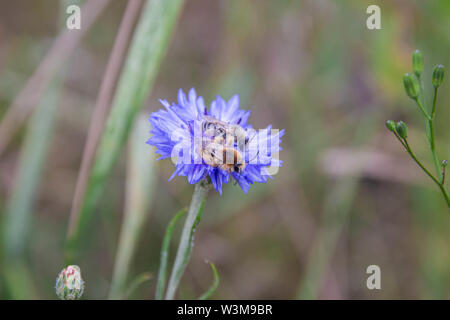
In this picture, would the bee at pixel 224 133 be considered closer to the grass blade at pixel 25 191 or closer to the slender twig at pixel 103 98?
the slender twig at pixel 103 98

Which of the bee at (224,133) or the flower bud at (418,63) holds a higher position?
the flower bud at (418,63)

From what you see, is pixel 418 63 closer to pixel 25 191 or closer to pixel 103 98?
pixel 103 98

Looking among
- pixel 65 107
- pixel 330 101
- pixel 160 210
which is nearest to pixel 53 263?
pixel 160 210

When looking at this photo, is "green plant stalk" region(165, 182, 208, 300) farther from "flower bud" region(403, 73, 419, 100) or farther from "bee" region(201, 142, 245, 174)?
"flower bud" region(403, 73, 419, 100)

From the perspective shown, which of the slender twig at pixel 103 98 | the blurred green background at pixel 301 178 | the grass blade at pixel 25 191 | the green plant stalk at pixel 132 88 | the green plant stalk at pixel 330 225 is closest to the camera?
the green plant stalk at pixel 132 88

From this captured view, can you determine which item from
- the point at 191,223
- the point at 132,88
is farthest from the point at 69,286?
the point at 132,88

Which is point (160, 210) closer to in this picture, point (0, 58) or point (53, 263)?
point (53, 263)

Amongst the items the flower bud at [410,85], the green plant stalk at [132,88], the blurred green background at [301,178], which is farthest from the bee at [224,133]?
the blurred green background at [301,178]
